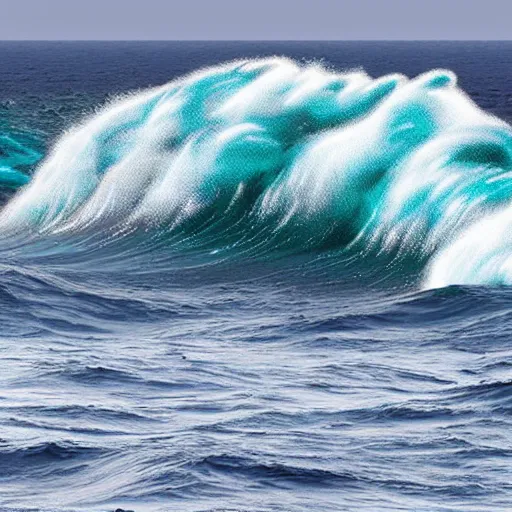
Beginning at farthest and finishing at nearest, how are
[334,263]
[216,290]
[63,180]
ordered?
1. [63,180]
2. [334,263]
3. [216,290]

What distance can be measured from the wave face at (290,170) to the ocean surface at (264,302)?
44 mm

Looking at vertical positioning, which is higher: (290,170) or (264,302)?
(290,170)

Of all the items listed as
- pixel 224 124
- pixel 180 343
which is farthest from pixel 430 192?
pixel 180 343

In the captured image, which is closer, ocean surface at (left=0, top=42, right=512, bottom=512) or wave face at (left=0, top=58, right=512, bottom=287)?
ocean surface at (left=0, top=42, right=512, bottom=512)

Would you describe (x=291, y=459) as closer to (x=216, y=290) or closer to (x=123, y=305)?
(x=123, y=305)

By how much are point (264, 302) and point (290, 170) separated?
274 inches

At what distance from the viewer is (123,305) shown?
66.0 ft

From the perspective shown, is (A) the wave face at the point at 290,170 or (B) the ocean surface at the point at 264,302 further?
(A) the wave face at the point at 290,170

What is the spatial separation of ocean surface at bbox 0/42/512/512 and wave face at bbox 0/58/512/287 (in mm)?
44

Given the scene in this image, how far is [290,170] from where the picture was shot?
89.3 ft

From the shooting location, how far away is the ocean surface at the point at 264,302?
480 inches

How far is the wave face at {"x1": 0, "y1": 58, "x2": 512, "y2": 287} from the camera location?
23780 millimetres

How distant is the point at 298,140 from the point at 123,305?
852 centimetres

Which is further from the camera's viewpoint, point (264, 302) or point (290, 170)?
point (290, 170)
